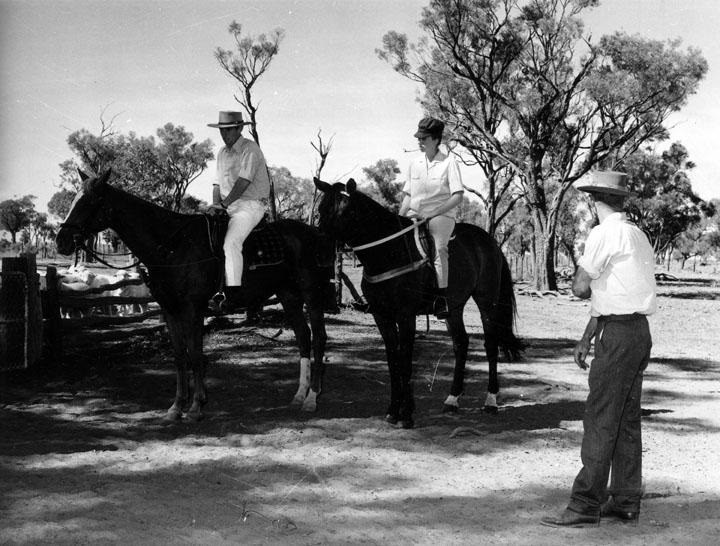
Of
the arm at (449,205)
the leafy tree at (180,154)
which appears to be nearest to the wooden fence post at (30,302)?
the arm at (449,205)

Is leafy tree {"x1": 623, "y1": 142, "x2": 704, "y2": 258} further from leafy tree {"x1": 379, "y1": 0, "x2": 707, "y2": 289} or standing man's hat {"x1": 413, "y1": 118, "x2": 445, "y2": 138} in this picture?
standing man's hat {"x1": 413, "y1": 118, "x2": 445, "y2": 138}

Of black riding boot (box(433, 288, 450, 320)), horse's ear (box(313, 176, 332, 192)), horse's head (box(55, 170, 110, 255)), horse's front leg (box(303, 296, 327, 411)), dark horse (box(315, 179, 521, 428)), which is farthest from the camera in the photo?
horse's front leg (box(303, 296, 327, 411))

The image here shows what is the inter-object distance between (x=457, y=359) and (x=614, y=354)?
3563mm

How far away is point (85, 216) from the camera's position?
6.82 meters

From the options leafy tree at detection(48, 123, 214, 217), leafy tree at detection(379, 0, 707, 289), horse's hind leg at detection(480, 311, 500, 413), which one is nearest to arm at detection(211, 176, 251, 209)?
horse's hind leg at detection(480, 311, 500, 413)

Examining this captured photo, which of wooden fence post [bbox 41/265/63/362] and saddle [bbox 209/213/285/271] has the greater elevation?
saddle [bbox 209/213/285/271]

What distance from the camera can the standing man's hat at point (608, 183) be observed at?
14.0 ft

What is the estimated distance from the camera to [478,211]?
81.8 meters

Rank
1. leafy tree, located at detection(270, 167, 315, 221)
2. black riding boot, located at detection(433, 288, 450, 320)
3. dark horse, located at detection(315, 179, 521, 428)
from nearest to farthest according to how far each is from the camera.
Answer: dark horse, located at detection(315, 179, 521, 428), black riding boot, located at detection(433, 288, 450, 320), leafy tree, located at detection(270, 167, 315, 221)

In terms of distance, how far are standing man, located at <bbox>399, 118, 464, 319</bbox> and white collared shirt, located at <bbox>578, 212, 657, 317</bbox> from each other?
267 cm

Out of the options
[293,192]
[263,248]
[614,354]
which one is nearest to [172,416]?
[263,248]

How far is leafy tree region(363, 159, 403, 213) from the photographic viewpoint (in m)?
72.9

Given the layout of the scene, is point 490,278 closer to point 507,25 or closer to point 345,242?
point 345,242

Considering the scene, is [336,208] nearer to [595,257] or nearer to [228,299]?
[228,299]
